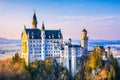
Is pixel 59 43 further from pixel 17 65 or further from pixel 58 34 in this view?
pixel 17 65

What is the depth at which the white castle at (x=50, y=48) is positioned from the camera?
64.6ft

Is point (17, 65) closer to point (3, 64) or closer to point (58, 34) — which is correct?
point (3, 64)

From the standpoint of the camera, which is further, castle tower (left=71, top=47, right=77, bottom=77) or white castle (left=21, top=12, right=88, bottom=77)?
castle tower (left=71, top=47, right=77, bottom=77)

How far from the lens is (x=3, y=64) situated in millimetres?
18844

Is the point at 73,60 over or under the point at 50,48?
under

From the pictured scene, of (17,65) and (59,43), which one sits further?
(59,43)

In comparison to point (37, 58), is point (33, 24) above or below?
above

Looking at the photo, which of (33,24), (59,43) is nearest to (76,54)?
(59,43)

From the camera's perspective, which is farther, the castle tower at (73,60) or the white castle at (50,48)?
the castle tower at (73,60)

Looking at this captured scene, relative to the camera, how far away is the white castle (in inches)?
775

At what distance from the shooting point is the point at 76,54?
66.0 ft

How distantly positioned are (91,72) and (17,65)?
3.55 m

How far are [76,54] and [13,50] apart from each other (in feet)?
9.91

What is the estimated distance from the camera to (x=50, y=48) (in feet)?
65.8
